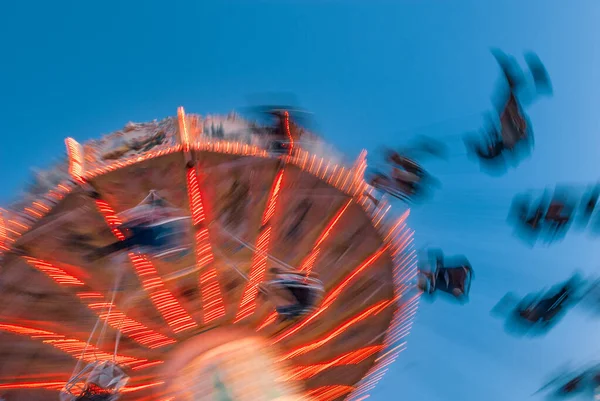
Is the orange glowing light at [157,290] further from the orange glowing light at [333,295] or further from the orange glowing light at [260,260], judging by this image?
the orange glowing light at [333,295]

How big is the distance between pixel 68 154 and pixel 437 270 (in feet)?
19.0

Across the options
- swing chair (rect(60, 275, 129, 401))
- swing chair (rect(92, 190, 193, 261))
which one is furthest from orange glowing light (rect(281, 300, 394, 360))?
swing chair (rect(92, 190, 193, 261))

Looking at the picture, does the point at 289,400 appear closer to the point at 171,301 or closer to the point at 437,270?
the point at 171,301

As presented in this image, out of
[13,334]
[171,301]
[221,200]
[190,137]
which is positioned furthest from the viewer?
[171,301]

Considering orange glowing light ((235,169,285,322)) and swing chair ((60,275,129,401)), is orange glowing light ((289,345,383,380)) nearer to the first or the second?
orange glowing light ((235,169,285,322))

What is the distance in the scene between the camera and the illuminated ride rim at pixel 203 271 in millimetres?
6105

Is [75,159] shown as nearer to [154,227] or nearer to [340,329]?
[154,227]

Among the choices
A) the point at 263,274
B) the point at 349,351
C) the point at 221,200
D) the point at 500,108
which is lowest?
the point at 349,351

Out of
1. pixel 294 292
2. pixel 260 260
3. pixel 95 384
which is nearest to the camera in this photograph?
pixel 95 384

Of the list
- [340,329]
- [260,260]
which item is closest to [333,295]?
[340,329]

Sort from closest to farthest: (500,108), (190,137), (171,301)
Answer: (190,137) < (171,301) < (500,108)

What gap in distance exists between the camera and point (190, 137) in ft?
19.7

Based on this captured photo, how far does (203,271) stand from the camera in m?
7.29

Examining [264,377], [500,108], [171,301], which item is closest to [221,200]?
[171,301]
